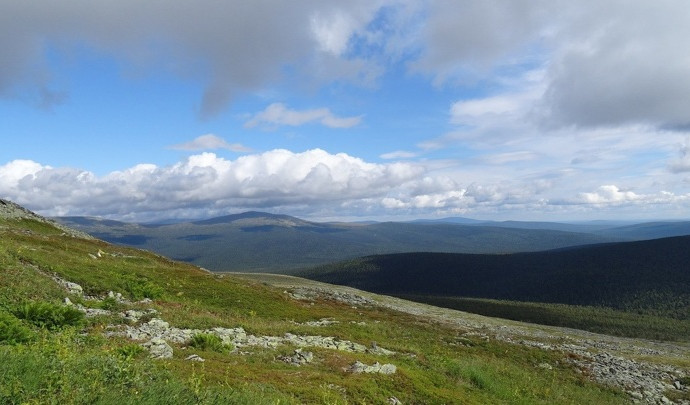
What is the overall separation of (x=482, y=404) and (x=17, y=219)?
7948 cm

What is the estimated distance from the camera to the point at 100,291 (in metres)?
29.5

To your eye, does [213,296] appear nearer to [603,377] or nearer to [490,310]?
[603,377]

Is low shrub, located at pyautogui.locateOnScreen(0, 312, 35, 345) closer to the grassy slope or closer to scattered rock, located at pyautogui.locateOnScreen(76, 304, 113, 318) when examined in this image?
the grassy slope

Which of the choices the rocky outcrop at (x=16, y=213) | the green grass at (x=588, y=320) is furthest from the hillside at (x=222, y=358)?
the green grass at (x=588, y=320)

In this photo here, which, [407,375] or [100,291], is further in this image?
[100,291]

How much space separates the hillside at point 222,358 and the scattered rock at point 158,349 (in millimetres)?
64

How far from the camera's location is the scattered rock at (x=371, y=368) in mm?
16812

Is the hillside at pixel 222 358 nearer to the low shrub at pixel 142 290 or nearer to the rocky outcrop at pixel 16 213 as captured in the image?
the low shrub at pixel 142 290

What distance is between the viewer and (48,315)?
1680cm

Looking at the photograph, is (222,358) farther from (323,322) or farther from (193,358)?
(323,322)

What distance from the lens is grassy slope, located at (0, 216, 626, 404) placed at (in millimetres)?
8656

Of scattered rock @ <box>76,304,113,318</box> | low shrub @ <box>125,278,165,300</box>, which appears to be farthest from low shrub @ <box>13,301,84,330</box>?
low shrub @ <box>125,278,165,300</box>

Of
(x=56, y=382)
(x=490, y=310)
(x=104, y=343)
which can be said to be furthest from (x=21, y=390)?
(x=490, y=310)

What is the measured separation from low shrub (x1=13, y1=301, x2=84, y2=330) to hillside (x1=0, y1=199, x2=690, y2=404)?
41 mm
